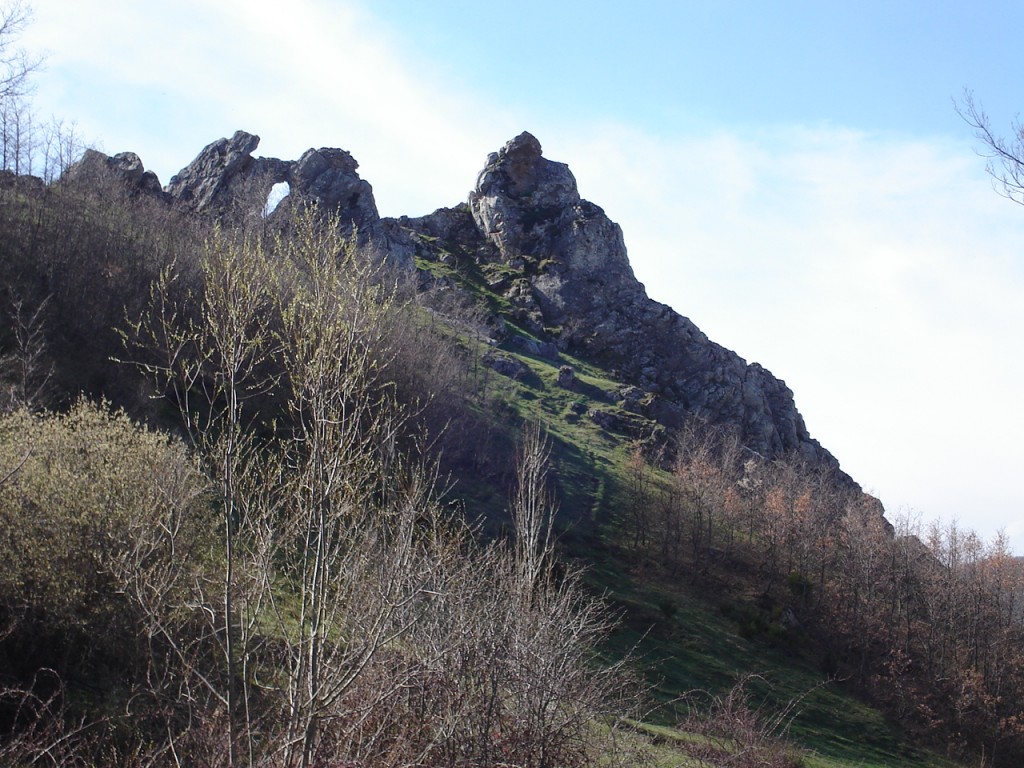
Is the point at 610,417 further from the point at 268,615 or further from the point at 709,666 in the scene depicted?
the point at 268,615

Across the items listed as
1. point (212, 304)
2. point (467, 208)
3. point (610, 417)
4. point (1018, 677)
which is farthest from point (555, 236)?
point (212, 304)

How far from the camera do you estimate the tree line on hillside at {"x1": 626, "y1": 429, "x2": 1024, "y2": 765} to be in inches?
1737

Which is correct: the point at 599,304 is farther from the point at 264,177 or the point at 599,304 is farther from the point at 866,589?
the point at 866,589

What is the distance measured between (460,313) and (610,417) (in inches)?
750

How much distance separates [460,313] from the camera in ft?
275

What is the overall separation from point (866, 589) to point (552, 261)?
A: 6428 centimetres

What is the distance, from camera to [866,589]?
173 feet

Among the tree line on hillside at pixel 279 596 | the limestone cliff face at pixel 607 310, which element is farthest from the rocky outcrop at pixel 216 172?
the tree line on hillside at pixel 279 596

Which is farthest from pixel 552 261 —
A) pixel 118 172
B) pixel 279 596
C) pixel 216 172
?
pixel 279 596

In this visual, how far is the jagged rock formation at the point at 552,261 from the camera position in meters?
86.1

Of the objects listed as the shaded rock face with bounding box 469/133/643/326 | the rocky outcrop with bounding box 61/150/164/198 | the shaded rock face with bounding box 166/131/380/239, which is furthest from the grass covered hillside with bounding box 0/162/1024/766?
the shaded rock face with bounding box 166/131/380/239

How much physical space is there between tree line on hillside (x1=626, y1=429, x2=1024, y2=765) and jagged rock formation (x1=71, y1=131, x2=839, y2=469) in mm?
23168

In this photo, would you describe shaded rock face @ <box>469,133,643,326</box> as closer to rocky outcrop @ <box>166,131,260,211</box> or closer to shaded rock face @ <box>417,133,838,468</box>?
shaded rock face @ <box>417,133,838,468</box>

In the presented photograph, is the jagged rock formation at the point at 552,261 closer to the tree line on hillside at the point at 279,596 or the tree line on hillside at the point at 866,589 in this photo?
the tree line on hillside at the point at 866,589
